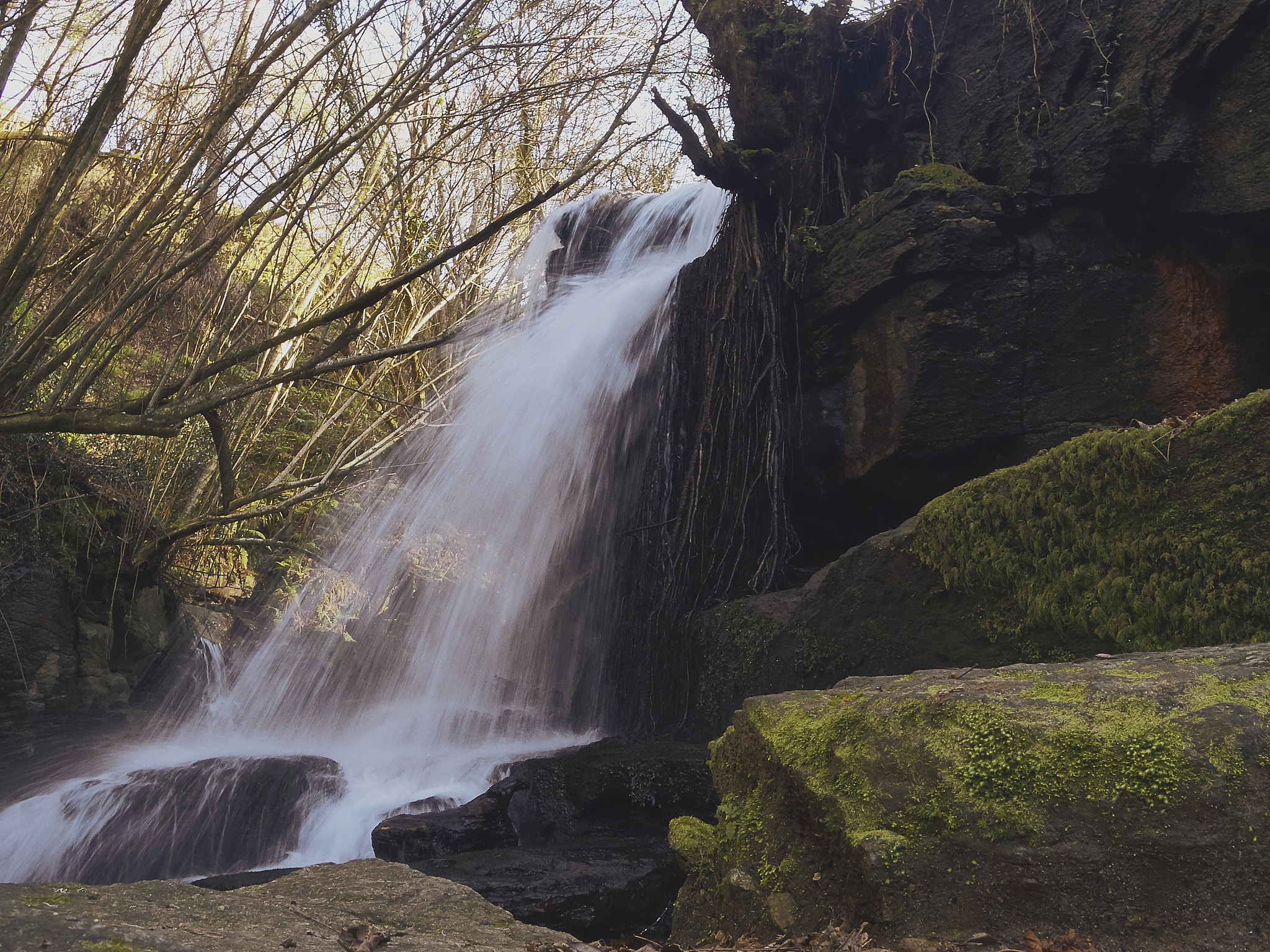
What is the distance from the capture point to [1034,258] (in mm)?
6531

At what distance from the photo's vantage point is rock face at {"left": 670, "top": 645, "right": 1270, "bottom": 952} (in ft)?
6.34

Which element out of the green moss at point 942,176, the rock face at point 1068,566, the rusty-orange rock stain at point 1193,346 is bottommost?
the rock face at point 1068,566

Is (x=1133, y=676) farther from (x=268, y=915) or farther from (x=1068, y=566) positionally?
(x=268, y=915)

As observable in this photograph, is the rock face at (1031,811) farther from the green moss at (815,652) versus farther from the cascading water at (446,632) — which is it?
the cascading water at (446,632)

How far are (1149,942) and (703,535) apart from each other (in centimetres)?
519

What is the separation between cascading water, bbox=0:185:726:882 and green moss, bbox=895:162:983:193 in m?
2.75

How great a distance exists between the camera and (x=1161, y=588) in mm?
3596

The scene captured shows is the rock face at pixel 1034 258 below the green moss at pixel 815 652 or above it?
above

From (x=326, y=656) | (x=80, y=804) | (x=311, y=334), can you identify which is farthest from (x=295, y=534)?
(x=80, y=804)

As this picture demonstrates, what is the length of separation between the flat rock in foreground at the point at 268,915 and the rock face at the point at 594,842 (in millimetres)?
1423

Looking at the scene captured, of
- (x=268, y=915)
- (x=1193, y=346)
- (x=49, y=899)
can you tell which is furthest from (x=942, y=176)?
(x=49, y=899)

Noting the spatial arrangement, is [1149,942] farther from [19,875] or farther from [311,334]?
[311,334]

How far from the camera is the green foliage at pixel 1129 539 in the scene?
339 cm

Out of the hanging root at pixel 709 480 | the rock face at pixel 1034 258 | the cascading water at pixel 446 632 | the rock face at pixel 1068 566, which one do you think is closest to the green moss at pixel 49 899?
the cascading water at pixel 446 632
